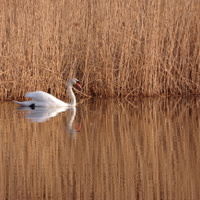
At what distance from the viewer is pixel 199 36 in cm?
1048

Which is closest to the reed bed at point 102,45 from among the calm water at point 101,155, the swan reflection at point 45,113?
the swan reflection at point 45,113

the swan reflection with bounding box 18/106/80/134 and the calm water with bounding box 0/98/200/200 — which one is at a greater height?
the calm water with bounding box 0/98/200/200

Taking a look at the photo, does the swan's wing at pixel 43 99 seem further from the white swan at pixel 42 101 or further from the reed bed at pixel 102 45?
the reed bed at pixel 102 45

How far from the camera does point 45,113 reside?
895cm

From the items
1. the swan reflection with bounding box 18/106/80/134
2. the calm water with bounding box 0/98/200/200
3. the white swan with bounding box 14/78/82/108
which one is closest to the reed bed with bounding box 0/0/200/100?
the white swan with bounding box 14/78/82/108

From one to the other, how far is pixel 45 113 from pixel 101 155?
3676 millimetres

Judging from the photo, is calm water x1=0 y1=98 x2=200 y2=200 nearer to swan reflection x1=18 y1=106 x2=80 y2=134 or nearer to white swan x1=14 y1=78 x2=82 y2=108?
swan reflection x1=18 y1=106 x2=80 y2=134

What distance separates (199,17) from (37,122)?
4.12m

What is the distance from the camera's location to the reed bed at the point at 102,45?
10.2 m

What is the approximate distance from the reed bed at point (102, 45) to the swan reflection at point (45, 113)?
96 centimetres

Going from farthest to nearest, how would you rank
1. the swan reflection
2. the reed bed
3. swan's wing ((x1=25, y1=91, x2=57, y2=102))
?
the reed bed → swan's wing ((x1=25, y1=91, x2=57, y2=102)) → the swan reflection

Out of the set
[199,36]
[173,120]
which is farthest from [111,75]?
[173,120]

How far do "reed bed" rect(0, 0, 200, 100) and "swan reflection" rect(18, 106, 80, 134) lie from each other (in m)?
0.96

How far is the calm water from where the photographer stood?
4.22 metres
